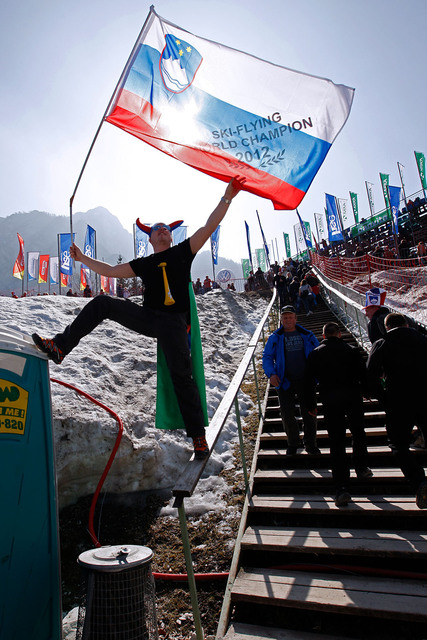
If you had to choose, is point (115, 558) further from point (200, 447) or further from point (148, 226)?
point (148, 226)

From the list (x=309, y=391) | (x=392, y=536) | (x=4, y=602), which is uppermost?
(x=309, y=391)

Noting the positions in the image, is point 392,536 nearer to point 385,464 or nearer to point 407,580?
point 407,580

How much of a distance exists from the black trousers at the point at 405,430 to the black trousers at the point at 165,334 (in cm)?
190

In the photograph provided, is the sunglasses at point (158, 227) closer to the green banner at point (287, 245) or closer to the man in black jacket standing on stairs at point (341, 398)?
the man in black jacket standing on stairs at point (341, 398)

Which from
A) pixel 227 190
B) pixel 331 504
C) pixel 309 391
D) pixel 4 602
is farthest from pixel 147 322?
pixel 331 504

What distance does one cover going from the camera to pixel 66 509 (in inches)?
157

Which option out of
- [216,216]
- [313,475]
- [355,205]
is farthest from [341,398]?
[355,205]

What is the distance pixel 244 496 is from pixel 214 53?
4.78 meters

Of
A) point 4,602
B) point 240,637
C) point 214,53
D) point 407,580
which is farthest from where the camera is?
point 214,53

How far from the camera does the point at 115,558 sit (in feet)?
7.45

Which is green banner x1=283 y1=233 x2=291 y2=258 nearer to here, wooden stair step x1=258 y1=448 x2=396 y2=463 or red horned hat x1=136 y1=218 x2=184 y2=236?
wooden stair step x1=258 y1=448 x2=396 y2=463

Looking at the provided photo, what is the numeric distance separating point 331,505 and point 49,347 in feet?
9.32

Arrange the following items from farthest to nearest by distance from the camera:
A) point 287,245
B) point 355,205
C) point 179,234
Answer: point 287,245, point 355,205, point 179,234

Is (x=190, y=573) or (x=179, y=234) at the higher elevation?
(x=179, y=234)
